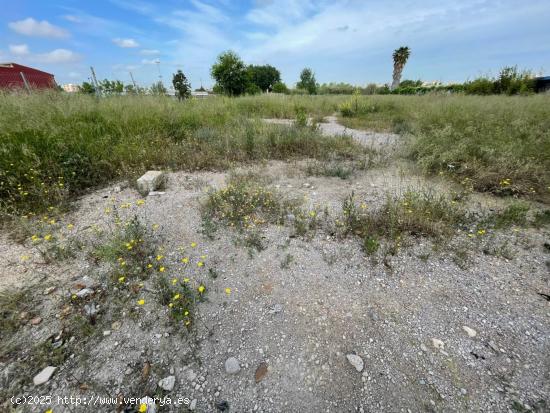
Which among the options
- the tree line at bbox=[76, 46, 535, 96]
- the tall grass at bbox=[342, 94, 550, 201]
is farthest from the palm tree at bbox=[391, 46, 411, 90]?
the tall grass at bbox=[342, 94, 550, 201]

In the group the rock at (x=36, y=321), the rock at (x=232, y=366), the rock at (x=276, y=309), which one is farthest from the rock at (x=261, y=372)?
the rock at (x=36, y=321)

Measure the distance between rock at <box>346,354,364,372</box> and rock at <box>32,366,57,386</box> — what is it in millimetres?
1809

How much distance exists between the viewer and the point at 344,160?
464cm

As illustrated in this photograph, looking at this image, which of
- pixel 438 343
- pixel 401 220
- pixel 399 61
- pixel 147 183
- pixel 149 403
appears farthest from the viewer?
pixel 399 61

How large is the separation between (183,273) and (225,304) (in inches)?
21.1

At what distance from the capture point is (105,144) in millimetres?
3975

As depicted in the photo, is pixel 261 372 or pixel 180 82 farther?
pixel 180 82

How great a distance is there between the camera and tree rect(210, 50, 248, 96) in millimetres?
18750

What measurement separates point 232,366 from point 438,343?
138 cm

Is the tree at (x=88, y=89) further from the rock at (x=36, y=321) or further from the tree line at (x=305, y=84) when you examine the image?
the rock at (x=36, y=321)

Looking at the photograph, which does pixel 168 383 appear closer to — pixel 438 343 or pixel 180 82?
pixel 438 343

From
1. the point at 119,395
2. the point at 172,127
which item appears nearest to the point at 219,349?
the point at 119,395

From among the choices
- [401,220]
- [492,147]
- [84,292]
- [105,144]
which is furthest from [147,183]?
[492,147]

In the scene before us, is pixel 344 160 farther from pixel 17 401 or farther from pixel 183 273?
pixel 17 401
